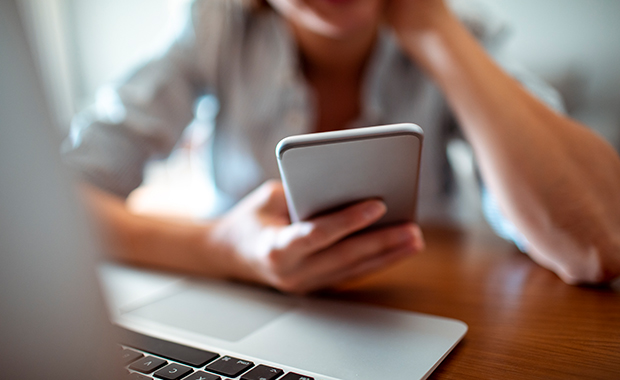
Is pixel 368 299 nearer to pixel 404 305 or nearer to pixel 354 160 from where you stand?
pixel 404 305

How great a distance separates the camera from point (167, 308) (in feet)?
1.14

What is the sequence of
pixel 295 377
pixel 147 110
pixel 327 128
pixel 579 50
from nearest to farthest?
pixel 295 377 → pixel 147 110 → pixel 327 128 → pixel 579 50

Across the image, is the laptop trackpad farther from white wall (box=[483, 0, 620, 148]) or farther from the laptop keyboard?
white wall (box=[483, 0, 620, 148])

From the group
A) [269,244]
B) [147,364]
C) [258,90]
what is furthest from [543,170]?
[258,90]

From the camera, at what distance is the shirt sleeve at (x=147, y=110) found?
582 mm

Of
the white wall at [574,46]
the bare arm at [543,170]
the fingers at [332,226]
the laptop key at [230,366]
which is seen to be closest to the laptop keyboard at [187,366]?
the laptop key at [230,366]

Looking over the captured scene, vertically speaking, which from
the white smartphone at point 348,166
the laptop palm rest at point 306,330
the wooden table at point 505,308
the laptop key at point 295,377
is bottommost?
the wooden table at point 505,308

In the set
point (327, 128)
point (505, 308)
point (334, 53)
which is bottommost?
point (505, 308)

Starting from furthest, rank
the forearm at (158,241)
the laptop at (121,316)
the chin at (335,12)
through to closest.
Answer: the chin at (335,12) → the forearm at (158,241) → the laptop at (121,316)

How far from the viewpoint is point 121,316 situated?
33 centimetres

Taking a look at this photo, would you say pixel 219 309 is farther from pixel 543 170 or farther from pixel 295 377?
pixel 543 170

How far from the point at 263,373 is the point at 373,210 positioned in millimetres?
132

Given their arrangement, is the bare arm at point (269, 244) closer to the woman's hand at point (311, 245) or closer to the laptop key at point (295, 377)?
the woman's hand at point (311, 245)

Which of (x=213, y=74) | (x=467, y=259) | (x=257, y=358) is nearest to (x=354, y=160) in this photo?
(x=257, y=358)
